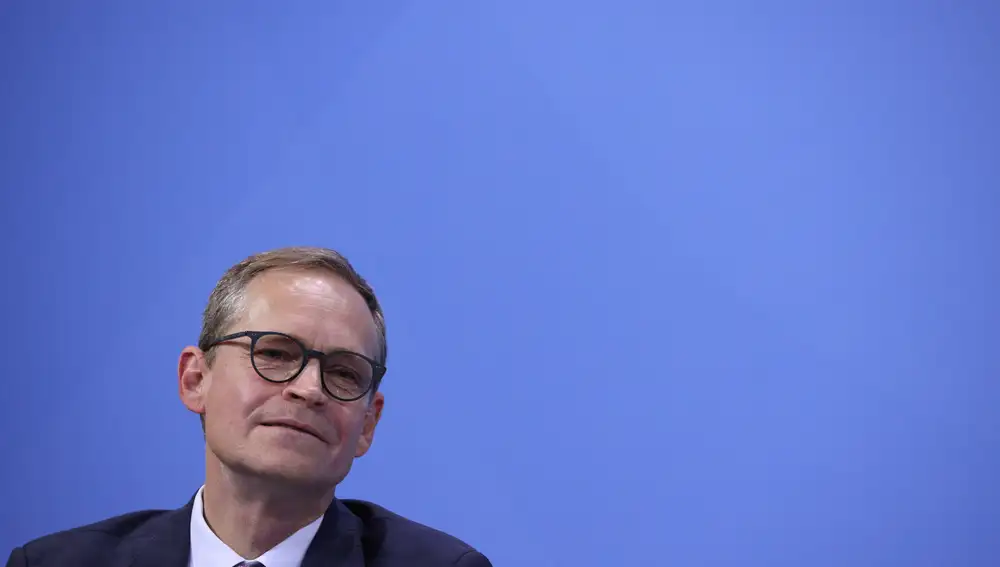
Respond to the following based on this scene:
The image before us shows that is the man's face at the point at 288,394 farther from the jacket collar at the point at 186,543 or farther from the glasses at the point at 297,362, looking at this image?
the jacket collar at the point at 186,543

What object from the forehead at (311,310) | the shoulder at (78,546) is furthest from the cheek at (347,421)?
the shoulder at (78,546)

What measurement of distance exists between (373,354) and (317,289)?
0.15m

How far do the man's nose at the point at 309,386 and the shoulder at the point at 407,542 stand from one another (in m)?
0.34

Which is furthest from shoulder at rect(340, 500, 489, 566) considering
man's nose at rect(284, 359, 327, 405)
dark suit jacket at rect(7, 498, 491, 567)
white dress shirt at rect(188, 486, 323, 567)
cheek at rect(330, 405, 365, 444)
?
man's nose at rect(284, 359, 327, 405)

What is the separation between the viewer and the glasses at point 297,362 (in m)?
1.59

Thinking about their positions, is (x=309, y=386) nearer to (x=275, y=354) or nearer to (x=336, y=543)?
(x=275, y=354)

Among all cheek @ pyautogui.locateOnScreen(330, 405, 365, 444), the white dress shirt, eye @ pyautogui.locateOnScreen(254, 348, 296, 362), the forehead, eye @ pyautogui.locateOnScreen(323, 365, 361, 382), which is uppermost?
the forehead

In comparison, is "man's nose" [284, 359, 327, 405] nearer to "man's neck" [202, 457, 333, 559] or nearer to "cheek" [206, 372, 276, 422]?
"cheek" [206, 372, 276, 422]

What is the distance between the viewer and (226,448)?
1.58 metres

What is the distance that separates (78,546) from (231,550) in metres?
0.32

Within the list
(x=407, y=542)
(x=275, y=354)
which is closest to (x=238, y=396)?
(x=275, y=354)

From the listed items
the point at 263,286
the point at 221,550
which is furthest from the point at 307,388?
the point at 221,550

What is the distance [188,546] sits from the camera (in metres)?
1.70

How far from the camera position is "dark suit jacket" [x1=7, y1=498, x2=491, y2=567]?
1676mm
